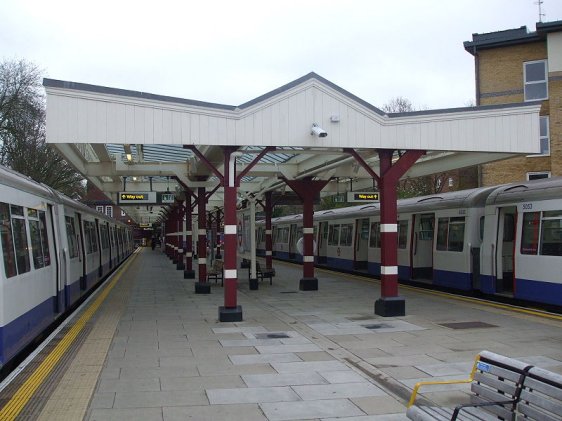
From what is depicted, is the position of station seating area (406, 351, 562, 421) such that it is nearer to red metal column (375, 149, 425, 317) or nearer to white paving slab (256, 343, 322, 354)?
white paving slab (256, 343, 322, 354)

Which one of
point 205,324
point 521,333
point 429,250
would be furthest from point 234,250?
point 429,250

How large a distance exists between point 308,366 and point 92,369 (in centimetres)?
279

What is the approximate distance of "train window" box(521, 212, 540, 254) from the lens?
452 inches

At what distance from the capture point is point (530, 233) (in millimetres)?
11664

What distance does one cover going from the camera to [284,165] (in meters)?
16.6

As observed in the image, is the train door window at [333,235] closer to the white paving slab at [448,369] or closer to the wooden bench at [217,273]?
the wooden bench at [217,273]

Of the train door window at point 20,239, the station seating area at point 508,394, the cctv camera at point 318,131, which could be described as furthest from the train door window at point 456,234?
the train door window at point 20,239

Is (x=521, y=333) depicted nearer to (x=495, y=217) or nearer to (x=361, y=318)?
(x=361, y=318)

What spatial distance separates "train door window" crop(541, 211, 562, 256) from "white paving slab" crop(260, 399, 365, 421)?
7046mm

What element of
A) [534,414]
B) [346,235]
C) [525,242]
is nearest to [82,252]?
[525,242]

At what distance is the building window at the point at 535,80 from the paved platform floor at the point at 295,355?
14.8m

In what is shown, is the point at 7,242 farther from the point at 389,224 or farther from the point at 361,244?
the point at 361,244

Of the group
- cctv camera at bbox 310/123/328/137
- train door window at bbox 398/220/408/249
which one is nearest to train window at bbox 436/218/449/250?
train door window at bbox 398/220/408/249

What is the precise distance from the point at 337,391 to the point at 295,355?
1.90m
